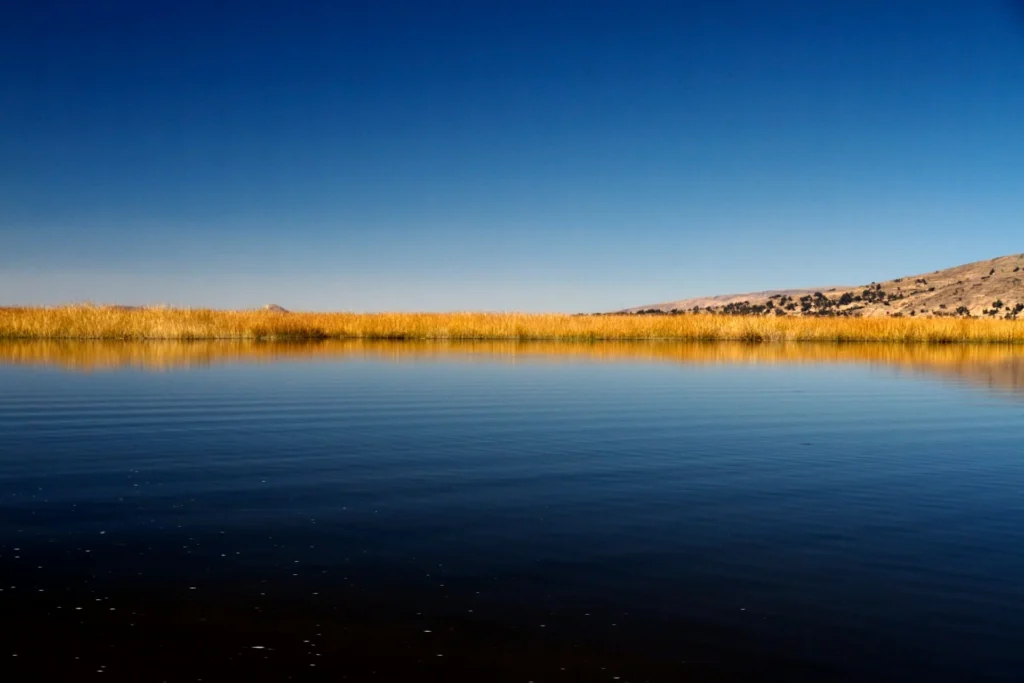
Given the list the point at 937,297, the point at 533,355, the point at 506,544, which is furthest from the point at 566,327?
the point at 937,297

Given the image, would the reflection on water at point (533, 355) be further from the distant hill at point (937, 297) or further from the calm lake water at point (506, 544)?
the distant hill at point (937, 297)

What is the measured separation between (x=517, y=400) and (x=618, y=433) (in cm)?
465

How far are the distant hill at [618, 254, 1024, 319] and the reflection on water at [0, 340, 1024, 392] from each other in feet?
224

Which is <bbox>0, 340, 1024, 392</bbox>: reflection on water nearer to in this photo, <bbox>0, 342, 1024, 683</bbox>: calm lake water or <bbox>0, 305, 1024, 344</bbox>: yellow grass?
<bbox>0, 305, 1024, 344</bbox>: yellow grass

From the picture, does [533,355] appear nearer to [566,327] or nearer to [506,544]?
[566,327]

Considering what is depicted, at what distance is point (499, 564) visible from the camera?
6297 millimetres

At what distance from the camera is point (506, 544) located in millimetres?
6832

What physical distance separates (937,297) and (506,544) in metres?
122

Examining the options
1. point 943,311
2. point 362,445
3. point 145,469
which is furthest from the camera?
point 943,311

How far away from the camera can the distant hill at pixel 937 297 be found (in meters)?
105

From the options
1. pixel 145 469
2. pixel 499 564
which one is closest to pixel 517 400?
pixel 145 469

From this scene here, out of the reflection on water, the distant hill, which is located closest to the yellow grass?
the reflection on water

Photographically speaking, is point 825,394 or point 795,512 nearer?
point 795,512

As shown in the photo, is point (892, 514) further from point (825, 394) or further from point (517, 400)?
point (825, 394)
